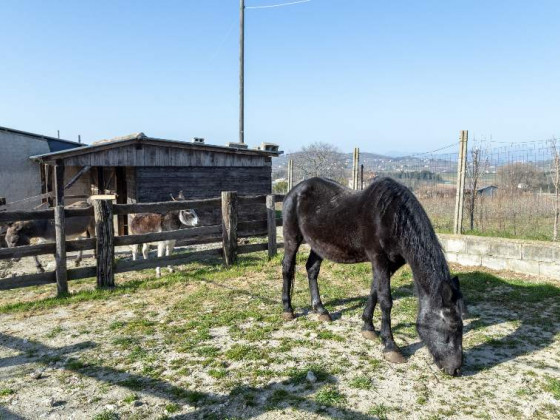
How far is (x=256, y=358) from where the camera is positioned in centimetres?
426

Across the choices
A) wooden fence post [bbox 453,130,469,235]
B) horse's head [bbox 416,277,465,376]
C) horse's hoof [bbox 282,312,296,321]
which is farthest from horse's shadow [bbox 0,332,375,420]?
wooden fence post [bbox 453,130,469,235]

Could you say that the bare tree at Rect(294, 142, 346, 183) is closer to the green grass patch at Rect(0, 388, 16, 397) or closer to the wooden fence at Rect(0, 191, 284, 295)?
the wooden fence at Rect(0, 191, 284, 295)

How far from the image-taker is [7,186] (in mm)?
14211

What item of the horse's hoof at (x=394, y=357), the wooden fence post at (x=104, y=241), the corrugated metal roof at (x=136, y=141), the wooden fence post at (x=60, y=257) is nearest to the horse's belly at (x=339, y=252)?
the horse's hoof at (x=394, y=357)

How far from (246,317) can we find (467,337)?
291 centimetres

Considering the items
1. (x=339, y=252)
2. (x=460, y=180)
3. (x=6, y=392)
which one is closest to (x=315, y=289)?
(x=339, y=252)

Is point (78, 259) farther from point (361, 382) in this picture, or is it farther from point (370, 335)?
point (361, 382)

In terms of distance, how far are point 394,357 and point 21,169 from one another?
15.7 meters

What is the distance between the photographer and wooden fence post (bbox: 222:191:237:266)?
8.55 meters

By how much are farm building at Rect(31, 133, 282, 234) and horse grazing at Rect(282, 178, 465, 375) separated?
719 cm

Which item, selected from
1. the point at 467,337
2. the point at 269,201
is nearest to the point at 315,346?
the point at 467,337

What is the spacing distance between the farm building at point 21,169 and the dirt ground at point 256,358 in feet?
30.3

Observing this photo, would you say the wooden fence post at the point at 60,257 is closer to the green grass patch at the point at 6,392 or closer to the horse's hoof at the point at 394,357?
the green grass patch at the point at 6,392

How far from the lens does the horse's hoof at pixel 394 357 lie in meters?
4.15
